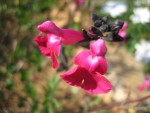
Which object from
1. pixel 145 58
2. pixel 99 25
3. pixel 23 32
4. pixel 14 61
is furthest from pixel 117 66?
pixel 99 25

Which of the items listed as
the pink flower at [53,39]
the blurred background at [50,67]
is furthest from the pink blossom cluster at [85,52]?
the blurred background at [50,67]

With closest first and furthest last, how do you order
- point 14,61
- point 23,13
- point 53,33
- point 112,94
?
point 53,33 → point 14,61 → point 23,13 → point 112,94

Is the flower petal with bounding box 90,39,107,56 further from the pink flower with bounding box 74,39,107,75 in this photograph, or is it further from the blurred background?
the blurred background

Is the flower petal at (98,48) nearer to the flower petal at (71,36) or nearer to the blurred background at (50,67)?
the flower petal at (71,36)

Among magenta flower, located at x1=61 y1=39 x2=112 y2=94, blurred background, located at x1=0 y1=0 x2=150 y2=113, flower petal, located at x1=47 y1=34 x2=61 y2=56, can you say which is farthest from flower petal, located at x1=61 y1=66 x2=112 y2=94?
blurred background, located at x1=0 y1=0 x2=150 y2=113

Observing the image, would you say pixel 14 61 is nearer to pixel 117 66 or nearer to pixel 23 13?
pixel 23 13

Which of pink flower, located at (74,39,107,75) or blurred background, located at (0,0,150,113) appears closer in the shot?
pink flower, located at (74,39,107,75)
